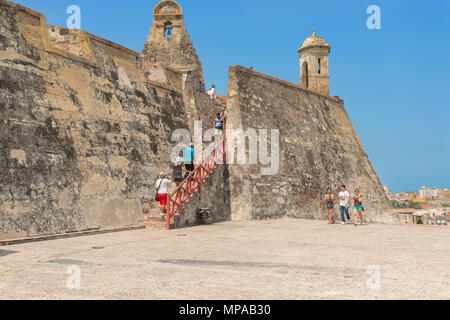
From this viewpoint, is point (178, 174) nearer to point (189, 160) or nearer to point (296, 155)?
point (189, 160)

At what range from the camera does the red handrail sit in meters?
11.7

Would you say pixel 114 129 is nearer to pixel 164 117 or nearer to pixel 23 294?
pixel 164 117

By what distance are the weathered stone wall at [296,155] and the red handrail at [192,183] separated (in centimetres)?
100

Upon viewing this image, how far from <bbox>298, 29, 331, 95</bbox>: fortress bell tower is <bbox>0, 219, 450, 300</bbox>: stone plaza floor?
1932 centimetres

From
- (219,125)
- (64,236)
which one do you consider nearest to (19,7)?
(64,236)

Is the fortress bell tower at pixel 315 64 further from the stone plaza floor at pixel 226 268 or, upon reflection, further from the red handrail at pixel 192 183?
the stone plaza floor at pixel 226 268

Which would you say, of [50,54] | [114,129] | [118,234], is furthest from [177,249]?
[50,54]

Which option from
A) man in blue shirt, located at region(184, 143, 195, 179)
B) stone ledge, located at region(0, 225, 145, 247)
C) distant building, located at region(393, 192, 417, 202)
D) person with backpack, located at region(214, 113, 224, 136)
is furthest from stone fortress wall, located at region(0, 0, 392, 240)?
distant building, located at region(393, 192, 417, 202)

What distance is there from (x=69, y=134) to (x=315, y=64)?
20.6 m

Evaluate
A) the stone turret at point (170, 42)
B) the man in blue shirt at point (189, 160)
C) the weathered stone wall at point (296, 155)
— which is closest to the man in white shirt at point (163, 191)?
the man in blue shirt at point (189, 160)

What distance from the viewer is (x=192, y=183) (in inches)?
510

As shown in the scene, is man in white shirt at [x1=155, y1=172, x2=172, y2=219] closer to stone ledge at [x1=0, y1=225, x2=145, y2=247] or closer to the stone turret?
stone ledge at [x1=0, y1=225, x2=145, y2=247]

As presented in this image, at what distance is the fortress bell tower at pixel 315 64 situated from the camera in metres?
27.9
